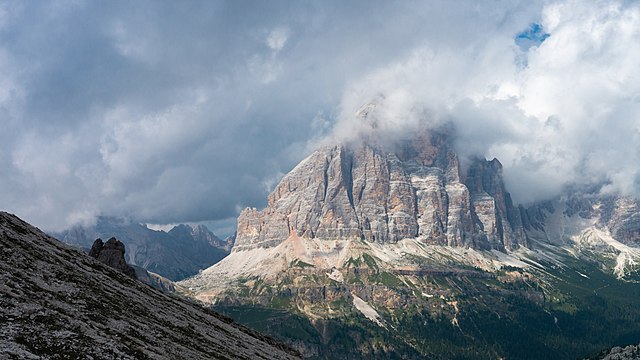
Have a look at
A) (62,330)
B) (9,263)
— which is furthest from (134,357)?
(9,263)

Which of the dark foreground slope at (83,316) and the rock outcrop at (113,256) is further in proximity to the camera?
the rock outcrop at (113,256)

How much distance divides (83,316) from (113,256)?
112234 millimetres

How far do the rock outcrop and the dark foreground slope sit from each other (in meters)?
53.9

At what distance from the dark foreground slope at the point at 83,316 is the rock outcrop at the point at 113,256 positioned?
53.9 m

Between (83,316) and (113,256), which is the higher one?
(113,256)

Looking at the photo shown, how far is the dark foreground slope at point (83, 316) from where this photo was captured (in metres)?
49.9

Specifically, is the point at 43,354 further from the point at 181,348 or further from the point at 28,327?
the point at 181,348

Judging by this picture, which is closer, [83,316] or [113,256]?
[83,316]

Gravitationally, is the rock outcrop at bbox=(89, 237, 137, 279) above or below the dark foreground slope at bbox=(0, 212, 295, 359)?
above

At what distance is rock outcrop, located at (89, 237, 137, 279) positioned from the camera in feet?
532

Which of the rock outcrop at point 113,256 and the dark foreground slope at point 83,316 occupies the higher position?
the rock outcrop at point 113,256

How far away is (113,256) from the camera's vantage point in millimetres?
166750

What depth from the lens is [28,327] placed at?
49969 mm

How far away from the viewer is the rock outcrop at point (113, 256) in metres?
162
